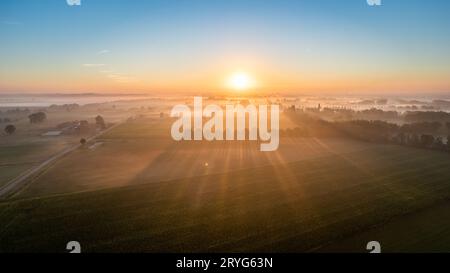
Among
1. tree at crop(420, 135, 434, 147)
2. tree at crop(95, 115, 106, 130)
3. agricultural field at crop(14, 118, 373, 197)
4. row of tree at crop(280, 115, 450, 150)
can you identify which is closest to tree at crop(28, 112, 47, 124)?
tree at crop(95, 115, 106, 130)

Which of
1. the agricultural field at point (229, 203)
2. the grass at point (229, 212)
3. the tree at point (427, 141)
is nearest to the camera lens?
the grass at point (229, 212)

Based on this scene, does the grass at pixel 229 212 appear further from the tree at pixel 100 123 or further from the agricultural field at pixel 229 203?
the tree at pixel 100 123

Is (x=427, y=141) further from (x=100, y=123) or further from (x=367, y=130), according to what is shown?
(x=100, y=123)

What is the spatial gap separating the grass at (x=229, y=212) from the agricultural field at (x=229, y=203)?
42 millimetres

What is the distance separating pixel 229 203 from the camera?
12484 mm

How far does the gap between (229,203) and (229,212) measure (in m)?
1.01

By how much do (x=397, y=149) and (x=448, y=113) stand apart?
45.8 ft

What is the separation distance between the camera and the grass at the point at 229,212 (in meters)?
9.35

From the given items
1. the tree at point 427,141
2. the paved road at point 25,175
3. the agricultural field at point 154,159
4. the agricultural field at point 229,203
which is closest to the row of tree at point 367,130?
the tree at point 427,141

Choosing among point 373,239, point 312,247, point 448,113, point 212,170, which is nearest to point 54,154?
point 212,170

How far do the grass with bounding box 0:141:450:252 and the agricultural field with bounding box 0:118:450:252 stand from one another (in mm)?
42

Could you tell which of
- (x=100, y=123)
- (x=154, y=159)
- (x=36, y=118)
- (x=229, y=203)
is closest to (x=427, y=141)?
(x=229, y=203)

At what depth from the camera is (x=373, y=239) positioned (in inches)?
382
